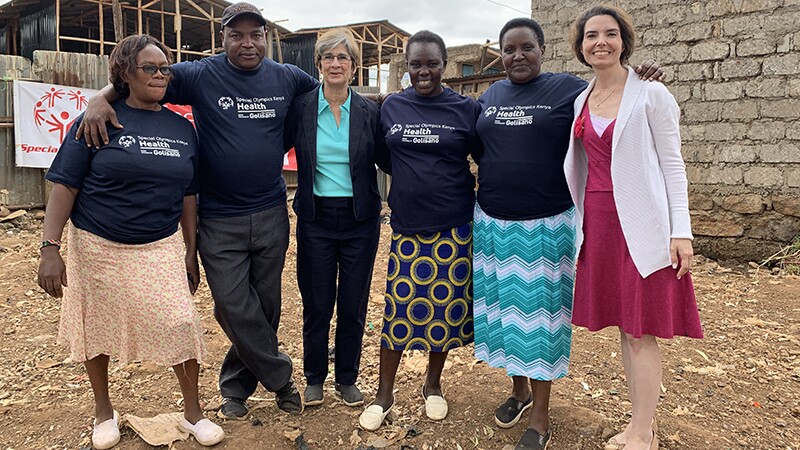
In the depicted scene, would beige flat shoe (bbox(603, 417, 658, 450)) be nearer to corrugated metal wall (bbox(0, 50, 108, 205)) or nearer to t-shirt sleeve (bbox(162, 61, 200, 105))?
t-shirt sleeve (bbox(162, 61, 200, 105))

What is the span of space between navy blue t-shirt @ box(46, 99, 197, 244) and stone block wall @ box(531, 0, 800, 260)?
5796mm

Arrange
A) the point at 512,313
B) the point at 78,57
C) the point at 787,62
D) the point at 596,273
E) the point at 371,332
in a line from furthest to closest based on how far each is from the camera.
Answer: the point at 78,57
the point at 787,62
the point at 371,332
the point at 512,313
the point at 596,273

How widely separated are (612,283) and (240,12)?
214cm

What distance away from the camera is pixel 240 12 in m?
2.84

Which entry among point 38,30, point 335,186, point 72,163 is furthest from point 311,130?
point 38,30

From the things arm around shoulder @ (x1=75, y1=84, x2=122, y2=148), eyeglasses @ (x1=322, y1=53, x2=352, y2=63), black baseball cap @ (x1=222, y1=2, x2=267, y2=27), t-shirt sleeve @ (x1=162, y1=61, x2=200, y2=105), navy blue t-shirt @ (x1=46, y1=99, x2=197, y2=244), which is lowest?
navy blue t-shirt @ (x1=46, y1=99, x2=197, y2=244)

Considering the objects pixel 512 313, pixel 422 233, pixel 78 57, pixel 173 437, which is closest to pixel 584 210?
pixel 512 313

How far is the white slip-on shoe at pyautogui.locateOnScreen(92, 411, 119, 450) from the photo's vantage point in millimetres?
2902

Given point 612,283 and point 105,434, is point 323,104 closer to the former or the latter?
point 612,283

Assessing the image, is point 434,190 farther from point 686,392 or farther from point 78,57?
point 78,57

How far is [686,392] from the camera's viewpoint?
11.8 ft

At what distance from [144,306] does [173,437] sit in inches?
29.1

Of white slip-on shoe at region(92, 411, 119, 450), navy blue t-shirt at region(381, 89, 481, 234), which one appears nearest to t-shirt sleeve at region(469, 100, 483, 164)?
navy blue t-shirt at region(381, 89, 481, 234)

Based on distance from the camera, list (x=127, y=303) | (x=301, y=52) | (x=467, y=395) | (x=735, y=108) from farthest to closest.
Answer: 1. (x=301, y=52)
2. (x=735, y=108)
3. (x=467, y=395)
4. (x=127, y=303)
